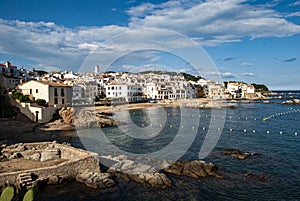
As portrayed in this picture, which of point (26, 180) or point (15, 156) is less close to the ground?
point (15, 156)

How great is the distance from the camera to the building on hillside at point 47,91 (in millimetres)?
42250

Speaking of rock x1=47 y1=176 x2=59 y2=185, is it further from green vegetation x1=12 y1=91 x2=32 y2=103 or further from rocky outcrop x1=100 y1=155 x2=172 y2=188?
green vegetation x1=12 y1=91 x2=32 y2=103

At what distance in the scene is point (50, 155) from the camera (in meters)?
19.3

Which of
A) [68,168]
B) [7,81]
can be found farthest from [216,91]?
[68,168]

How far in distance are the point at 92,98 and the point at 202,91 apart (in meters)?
76.0

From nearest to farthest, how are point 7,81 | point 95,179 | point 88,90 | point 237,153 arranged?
point 95,179
point 237,153
point 7,81
point 88,90

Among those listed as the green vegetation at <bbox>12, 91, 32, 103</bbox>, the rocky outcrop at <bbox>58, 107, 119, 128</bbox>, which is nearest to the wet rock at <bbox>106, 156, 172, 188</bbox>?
the rocky outcrop at <bbox>58, 107, 119, 128</bbox>

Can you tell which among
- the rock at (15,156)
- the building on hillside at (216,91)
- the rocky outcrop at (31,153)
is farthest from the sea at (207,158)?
the building on hillside at (216,91)

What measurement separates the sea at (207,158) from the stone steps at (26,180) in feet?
2.53

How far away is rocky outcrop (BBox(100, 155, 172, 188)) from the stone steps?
559cm

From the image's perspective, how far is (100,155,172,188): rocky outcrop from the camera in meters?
17.2

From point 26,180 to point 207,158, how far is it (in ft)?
50.3

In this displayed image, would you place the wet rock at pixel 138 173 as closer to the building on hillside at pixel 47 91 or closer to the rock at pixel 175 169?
the rock at pixel 175 169

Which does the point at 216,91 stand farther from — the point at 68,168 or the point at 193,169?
the point at 68,168
